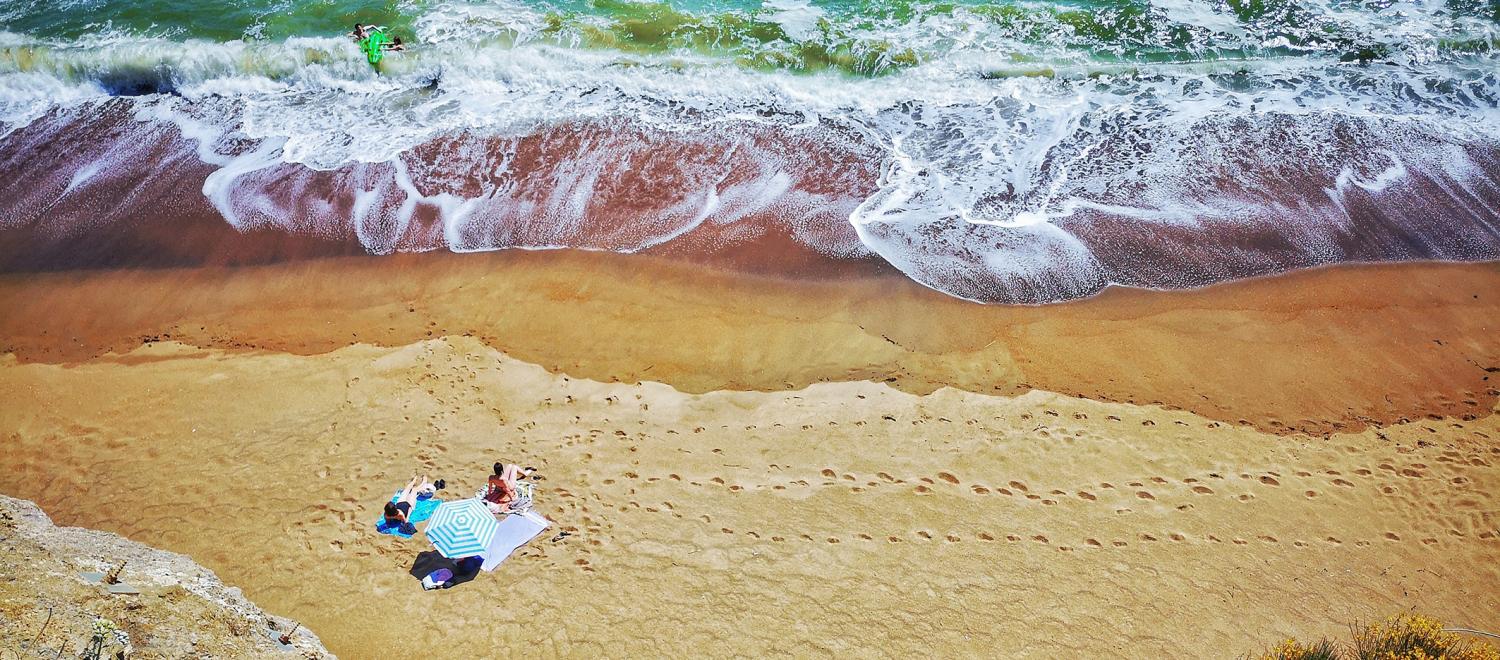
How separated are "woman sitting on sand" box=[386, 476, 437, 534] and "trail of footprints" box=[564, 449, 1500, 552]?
79.3 inches

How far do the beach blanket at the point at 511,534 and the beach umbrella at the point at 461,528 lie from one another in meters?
0.11

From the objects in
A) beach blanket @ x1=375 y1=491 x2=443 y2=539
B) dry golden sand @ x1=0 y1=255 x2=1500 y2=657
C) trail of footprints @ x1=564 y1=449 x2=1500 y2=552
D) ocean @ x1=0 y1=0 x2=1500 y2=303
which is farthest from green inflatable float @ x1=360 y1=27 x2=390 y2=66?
trail of footprints @ x1=564 y1=449 x2=1500 y2=552

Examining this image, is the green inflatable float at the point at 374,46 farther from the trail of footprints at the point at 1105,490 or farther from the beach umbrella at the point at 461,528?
the trail of footprints at the point at 1105,490

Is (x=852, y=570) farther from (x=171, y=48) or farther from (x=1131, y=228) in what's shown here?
(x=171, y=48)

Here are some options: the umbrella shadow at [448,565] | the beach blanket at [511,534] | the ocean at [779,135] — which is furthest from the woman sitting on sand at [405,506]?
the ocean at [779,135]

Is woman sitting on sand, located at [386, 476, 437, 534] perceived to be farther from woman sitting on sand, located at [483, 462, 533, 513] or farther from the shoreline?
the shoreline

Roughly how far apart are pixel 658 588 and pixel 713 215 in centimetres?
728

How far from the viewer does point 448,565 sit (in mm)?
8031

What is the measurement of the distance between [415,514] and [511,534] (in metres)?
1.16

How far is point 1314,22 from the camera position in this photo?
1903 cm

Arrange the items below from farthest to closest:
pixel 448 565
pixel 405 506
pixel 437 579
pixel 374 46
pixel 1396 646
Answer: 1. pixel 374 46
2. pixel 405 506
3. pixel 448 565
4. pixel 437 579
5. pixel 1396 646

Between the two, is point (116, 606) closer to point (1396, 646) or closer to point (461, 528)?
point (461, 528)

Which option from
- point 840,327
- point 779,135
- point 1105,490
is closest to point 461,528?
point 840,327

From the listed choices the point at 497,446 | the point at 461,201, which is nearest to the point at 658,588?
the point at 497,446
